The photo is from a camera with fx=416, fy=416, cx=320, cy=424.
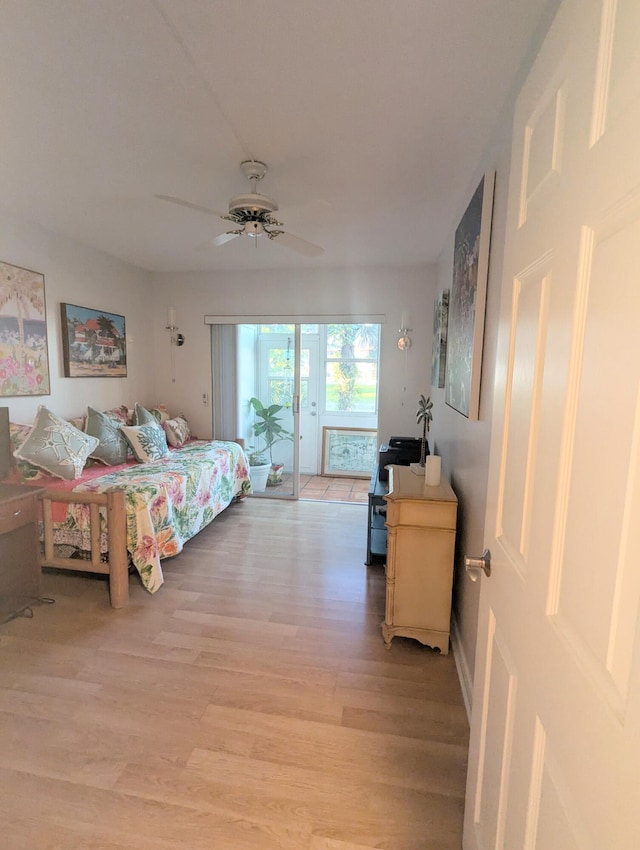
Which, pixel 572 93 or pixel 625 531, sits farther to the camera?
pixel 572 93

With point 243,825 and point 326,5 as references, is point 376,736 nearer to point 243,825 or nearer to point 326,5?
point 243,825

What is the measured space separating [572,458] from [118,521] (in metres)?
2.51

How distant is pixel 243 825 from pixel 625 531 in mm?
1541

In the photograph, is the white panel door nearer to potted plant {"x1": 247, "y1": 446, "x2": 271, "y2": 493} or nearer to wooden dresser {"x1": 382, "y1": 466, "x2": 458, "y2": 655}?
wooden dresser {"x1": 382, "y1": 466, "x2": 458, "y2": 655}

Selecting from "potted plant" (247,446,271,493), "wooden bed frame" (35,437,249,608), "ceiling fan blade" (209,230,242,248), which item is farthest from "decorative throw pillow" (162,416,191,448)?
"ceiling fan blade" (209,230,242,248)

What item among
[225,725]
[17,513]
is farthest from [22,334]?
[225,725]

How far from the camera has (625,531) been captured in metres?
0.50

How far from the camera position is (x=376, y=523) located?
11.3 feet

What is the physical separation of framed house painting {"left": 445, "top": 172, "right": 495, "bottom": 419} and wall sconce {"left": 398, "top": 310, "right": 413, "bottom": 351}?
156 cm

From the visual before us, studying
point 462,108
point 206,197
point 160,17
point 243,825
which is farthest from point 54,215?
point 243,825

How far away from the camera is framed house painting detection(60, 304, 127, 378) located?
3520 mm

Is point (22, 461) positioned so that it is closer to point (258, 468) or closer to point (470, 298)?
point (258, 468)

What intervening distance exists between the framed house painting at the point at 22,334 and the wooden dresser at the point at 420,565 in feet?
9.26

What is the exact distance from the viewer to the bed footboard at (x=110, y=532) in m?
2.49
